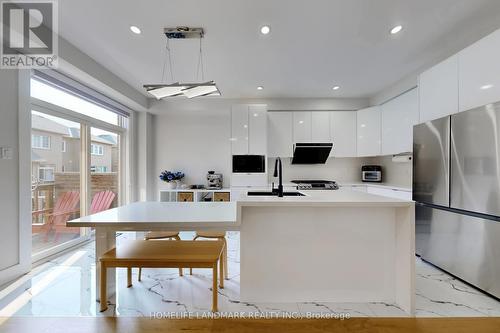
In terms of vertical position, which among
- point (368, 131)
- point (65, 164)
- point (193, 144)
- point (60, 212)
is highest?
point (368, 131)

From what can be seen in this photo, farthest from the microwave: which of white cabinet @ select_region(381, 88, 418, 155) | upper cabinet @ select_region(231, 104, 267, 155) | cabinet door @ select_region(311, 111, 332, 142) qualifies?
white cabinet @ select_region(381, 88, 418, 155)

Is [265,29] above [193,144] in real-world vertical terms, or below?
above

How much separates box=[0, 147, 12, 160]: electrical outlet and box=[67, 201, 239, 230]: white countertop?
121 cm

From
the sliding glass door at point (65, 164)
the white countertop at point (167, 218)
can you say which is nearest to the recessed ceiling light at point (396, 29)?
the white countertop at point (167, 218)

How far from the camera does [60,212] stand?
3061 mm

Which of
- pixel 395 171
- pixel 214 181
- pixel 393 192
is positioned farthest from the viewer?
pixel 214 181

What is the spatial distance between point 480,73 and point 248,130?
304 centimetres

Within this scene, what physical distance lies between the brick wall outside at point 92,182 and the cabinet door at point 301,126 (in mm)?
3472

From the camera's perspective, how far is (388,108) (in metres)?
3.72

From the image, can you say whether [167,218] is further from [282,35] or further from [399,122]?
[399,122]

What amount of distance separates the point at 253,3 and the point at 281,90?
214cm

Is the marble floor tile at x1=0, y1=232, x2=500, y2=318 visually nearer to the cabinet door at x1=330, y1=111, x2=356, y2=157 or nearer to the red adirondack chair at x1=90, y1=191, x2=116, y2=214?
the red adirondack chair at x1=90, y1=191, x2=116, y2=214

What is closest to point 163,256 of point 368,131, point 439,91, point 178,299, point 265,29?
point 178,299

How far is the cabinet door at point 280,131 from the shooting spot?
4.35 meters
